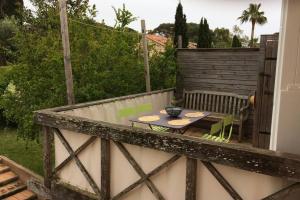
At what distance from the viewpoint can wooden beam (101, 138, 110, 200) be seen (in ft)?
11.0

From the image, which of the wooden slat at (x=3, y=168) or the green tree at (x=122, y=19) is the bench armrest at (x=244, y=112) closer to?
the green tree at (x=122, y=19)

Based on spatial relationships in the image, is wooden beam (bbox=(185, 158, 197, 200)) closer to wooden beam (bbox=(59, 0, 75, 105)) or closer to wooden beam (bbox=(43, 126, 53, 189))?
wooden beam (bbox=(43, 126, 53, 189))

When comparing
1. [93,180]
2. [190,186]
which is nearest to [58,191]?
[93,180]

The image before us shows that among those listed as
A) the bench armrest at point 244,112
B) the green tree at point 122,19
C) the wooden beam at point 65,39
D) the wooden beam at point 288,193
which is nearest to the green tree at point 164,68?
the green tree at point 122,19

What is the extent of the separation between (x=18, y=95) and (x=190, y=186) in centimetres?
510

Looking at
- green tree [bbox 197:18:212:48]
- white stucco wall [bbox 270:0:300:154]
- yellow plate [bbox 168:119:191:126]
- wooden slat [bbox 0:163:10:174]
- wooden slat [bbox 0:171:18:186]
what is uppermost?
green tree [bbox 197:18:212:48]

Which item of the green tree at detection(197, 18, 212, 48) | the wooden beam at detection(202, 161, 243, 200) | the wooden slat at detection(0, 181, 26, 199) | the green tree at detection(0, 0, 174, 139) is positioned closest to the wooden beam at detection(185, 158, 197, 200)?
the wooden beam at detection(202, 161, 243, 200)

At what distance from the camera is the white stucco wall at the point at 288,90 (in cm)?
208

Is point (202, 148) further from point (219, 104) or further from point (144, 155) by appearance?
point (219, 104)

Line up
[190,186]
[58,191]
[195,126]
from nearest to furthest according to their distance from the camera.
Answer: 1. [190,186]
2. [58,191]
3. [195,126]

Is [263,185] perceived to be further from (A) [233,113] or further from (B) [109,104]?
(A) [233,113]

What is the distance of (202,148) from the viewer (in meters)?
2.56

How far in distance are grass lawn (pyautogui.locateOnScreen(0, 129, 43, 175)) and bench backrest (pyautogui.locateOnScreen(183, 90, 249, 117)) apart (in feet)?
13.5

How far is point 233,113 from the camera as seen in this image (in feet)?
23.2
